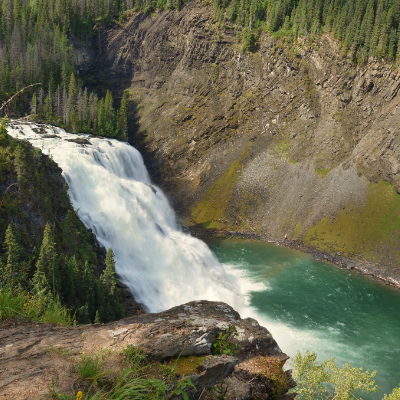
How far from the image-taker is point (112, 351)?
4.07 m

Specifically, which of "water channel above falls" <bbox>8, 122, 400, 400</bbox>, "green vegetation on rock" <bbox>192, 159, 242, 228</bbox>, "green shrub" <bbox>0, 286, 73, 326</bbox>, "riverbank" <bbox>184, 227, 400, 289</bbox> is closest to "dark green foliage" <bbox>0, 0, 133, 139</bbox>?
"water channel above falls" <bbox>8, 122, 400, 400</bbox>

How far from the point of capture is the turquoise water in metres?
21.9

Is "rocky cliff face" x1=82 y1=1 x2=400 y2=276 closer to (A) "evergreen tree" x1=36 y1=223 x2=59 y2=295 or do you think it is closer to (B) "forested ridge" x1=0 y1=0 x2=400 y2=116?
(B) "forested ridge" x1=0 y1=0 x2=400 y2=116

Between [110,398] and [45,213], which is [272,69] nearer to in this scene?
[45,213]

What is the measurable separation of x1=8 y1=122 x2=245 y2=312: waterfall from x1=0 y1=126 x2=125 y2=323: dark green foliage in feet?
13.1

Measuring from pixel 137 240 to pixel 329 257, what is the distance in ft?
84.1

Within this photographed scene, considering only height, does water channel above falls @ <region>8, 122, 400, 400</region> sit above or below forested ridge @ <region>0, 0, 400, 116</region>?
below

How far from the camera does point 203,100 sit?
61438mm

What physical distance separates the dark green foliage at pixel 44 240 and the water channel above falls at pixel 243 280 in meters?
4.45

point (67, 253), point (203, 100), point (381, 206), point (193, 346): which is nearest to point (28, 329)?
point (193, 346)

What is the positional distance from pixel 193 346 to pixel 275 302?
26.3 meters

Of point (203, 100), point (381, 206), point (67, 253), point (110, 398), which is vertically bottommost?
point (381, 206)

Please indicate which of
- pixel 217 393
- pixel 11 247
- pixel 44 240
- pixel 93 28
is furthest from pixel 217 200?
pixel 93 28

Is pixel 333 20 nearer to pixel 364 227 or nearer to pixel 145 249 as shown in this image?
pixel 364 227
